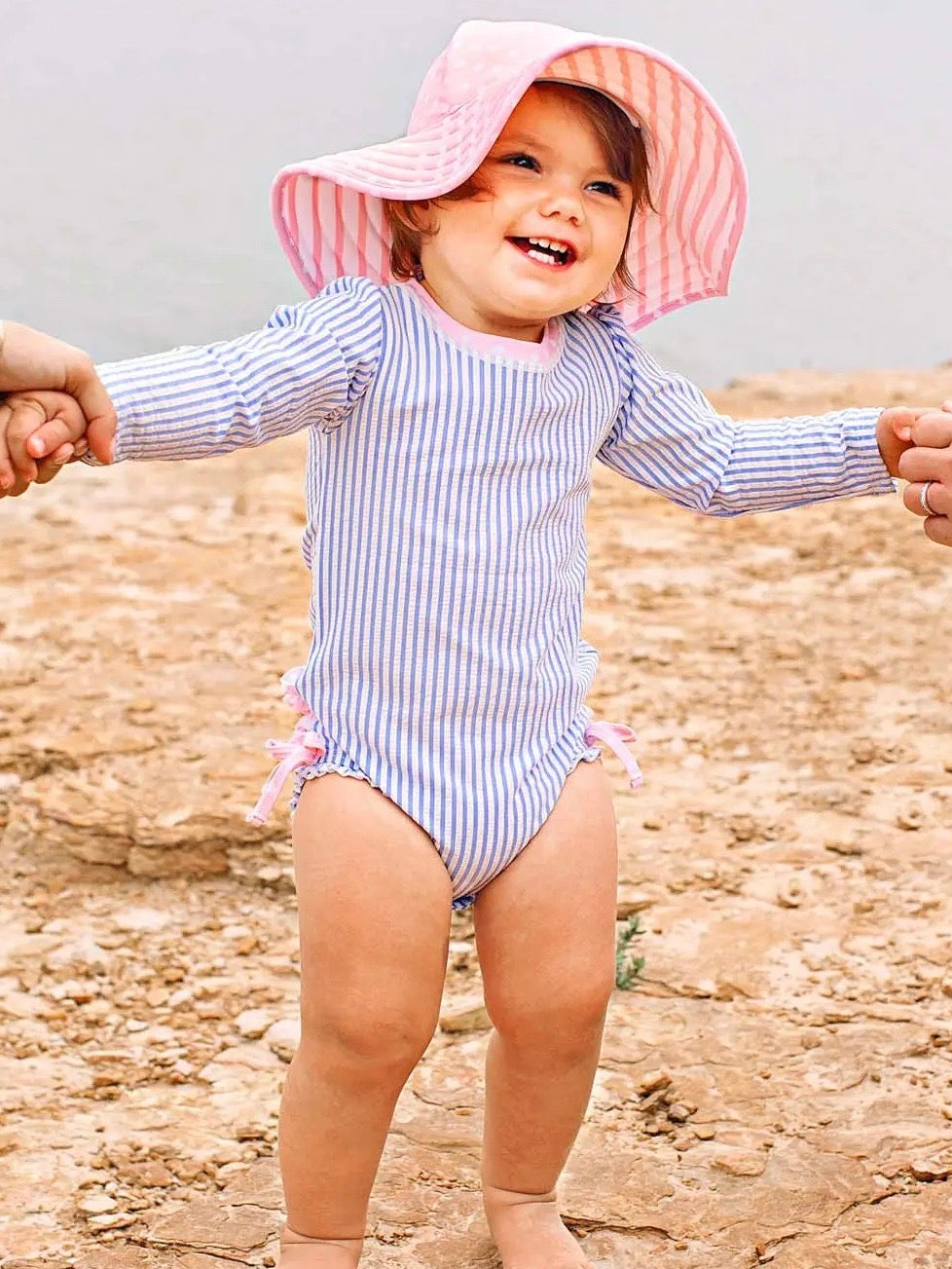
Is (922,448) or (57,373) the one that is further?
(922,448)

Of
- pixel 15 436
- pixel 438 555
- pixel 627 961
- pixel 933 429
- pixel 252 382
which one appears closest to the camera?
pixel 15 436

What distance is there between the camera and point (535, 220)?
161cm

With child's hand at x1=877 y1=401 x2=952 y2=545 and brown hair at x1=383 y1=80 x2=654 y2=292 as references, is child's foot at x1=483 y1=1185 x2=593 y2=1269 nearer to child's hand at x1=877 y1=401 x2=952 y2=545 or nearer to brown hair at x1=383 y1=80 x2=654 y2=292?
child's hand at x1=877 y1=401 x2=952 y2=545

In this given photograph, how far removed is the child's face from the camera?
161 centimetres

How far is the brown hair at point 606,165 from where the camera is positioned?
164 centimetres

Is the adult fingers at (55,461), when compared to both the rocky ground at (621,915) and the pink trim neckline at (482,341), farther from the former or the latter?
the rocky ground at (621,915)

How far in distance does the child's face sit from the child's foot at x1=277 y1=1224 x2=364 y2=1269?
0.92 metres

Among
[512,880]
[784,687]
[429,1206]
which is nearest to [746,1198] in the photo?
[429,1206]

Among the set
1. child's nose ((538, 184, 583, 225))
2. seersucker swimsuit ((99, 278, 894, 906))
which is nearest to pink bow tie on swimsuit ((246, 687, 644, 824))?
seersucker swimsuit ((99, 278, 894, 906))

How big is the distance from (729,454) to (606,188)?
322 millimetres

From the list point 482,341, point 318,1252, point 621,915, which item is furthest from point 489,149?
point 621,915

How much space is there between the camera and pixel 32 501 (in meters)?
4.72

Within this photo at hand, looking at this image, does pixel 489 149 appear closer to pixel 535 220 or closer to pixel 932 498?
pixel 535 220

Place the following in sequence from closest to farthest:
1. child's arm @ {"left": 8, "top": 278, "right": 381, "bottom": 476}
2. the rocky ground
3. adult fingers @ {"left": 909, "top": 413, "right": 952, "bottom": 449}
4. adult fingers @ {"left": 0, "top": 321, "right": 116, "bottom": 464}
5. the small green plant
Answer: adult fingers @ {"left": 0, "top": 321, "right": 116, "bottom": 464}
child's arm @ {"left": 8, "top": 278, "right": 381, "bottom": 476}
adult fingers @ {"left": 909, "top": 413, "right": 952, "bottom": 449}
the rocky ground
the small green plant
